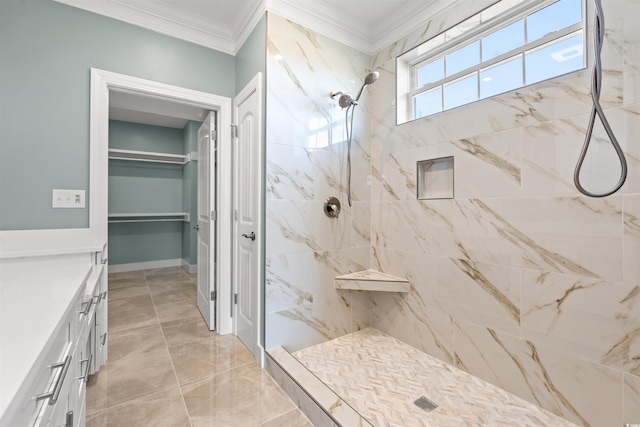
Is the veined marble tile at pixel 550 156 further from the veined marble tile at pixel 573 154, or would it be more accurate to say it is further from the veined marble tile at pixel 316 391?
the veined marble tile at pixel 316 391

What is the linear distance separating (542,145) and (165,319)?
332 cm

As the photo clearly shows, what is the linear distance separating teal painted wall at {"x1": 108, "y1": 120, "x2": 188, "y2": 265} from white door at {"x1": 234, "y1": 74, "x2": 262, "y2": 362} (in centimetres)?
325

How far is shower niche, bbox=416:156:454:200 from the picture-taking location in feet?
6.46

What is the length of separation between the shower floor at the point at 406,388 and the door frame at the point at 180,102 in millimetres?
906

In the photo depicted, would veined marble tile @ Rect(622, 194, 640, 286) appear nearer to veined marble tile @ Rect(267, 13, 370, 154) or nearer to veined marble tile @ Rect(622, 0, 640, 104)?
veined marble tile @ Rect(622, 0, 640, 104)

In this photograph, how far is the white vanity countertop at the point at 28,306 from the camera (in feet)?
1.73

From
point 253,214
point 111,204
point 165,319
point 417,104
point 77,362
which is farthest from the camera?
point 111,204

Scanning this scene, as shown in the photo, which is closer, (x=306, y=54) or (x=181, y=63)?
(x=306, y=54)

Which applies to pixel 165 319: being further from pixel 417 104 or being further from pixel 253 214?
pixel 417 104

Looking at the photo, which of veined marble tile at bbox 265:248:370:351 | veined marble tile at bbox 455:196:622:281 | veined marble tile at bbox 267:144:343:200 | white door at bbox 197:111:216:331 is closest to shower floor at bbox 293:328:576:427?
veined marble tile at bbox 265:248:370:351

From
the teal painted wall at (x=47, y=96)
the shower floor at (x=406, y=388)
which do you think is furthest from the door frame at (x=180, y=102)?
the shower floor at (x=406, y=388)

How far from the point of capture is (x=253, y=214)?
213 cm

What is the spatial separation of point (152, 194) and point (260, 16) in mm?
4032

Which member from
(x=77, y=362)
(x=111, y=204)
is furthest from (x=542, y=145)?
(x=111, y=204)
